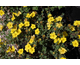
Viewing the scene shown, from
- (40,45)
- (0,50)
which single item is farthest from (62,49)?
(0,50)

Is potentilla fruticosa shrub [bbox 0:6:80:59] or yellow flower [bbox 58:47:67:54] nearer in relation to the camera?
yellow flower [bbox 58:47:67:54]

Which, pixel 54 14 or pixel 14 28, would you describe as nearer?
pixel 14 28

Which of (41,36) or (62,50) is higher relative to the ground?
(41,36)

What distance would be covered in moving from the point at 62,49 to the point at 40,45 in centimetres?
63

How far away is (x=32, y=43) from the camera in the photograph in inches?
84.3

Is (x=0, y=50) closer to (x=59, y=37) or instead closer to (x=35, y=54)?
(x=35, y=54)

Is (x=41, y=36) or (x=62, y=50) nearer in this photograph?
(x=62, y=50)

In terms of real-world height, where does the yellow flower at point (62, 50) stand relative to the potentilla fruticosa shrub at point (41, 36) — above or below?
below

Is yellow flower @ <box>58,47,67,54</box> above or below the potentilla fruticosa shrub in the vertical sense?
below

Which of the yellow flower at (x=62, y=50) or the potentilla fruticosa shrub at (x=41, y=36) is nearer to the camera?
the yellow flower at (x=62, y=50)

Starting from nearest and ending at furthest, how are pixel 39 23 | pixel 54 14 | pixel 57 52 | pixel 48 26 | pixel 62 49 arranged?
1. pixel 62 49
2. pixel 57 52
3. pixel 48 26
4. pixel 39 23
5. pixel 54 14

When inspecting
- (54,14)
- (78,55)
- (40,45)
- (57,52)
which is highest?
(54,14)

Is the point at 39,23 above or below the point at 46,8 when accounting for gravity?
below

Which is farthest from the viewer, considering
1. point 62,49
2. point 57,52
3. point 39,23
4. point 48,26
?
point 39,23
